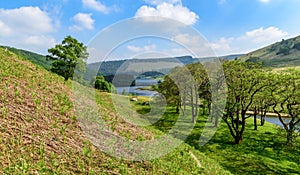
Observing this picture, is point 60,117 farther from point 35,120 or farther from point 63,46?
point 63,46

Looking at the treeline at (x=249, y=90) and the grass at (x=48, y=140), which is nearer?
the grass at (x=48, y=140)

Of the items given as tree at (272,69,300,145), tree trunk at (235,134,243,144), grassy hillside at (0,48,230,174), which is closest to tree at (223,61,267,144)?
tree at (272,69,300,145)

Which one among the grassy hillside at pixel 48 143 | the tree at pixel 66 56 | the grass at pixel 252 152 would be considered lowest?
the grass at pixel 252 152

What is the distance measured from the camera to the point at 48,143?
920cm

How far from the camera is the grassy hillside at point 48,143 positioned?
7754 mm

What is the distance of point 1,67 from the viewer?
16.2 meters

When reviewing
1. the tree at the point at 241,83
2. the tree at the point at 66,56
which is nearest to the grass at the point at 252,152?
the tree at the point at 241,83

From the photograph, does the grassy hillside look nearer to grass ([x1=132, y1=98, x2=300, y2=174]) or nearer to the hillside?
the hillside

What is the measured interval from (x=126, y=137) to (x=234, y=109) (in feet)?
82.7

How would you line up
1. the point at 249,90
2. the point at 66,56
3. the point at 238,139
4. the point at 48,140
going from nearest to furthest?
the point at 48,140, the point at 249,90, the point at 238,139, the point at 66,56

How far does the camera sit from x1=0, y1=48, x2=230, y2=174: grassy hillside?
25.4ft

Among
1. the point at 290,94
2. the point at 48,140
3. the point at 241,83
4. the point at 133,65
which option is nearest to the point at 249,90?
the point at 241,83

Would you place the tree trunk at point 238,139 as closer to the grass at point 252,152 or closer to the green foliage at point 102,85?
the grass at point 252,152

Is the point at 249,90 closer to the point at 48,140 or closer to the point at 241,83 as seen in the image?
the point at 241,83
